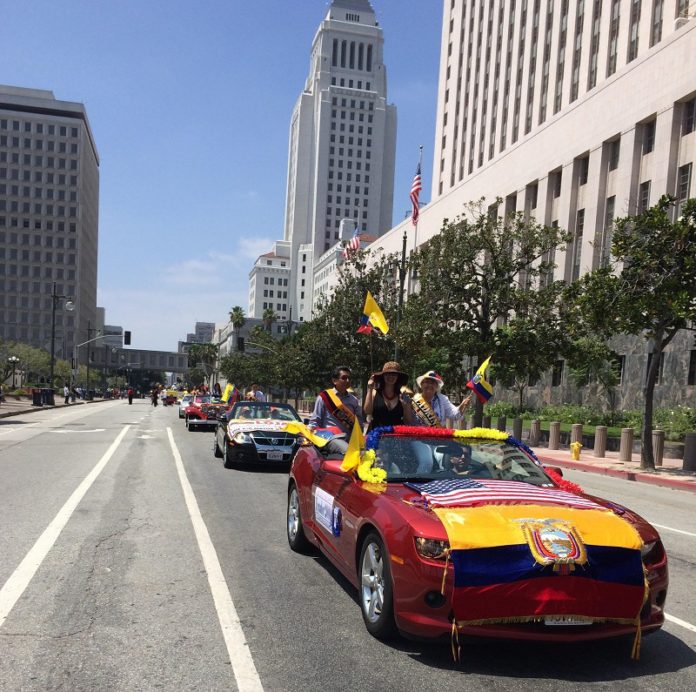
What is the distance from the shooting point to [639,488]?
16.0m

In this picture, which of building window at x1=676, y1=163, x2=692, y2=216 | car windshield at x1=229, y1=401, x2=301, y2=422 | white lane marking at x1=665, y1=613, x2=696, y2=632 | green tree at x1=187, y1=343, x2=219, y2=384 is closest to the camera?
white lane marking at x1=665, y1=613, x2=696, y2=632

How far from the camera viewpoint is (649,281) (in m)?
18.6

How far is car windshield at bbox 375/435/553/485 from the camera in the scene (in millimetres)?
5387

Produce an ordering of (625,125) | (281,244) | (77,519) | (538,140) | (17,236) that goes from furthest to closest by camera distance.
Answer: (281,244) < (17,236) < (538,140) < (625,125) < (77,519)

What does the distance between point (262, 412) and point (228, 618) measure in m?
9.95

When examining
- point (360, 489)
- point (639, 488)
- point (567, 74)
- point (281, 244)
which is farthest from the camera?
point (281, 244)

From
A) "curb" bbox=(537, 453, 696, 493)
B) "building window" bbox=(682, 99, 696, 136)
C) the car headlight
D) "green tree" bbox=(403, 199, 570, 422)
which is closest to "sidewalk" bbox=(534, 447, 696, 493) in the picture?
"curb" bbox=(537, 453, 696, 493)

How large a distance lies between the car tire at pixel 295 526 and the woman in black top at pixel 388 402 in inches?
44.9

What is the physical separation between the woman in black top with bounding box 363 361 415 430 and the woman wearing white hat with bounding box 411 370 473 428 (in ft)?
0.90

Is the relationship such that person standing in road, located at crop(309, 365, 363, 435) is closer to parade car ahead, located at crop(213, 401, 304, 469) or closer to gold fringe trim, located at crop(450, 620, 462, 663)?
parade car ahead, located at crop(213, 401, 304, 469)

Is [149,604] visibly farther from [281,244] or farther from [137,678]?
[281,244]

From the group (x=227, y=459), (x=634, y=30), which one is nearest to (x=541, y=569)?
(x=227, y=459)

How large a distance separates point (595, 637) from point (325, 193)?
161m

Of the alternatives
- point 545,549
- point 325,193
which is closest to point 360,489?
point 545,549
